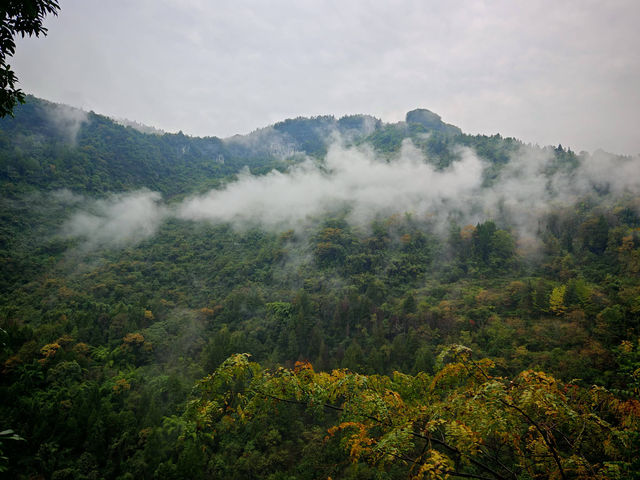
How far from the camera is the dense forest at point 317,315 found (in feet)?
15.1

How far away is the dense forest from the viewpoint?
460 centimetres

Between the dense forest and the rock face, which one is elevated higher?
the rock face

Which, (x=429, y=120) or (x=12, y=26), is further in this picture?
(x=429, y=120)

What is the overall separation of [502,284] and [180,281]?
228ft

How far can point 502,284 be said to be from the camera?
5231 centimetres

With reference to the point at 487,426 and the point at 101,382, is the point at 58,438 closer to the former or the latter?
the point at 101,382

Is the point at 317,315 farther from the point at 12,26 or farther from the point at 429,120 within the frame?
the point at 429,120

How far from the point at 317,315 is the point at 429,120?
174m

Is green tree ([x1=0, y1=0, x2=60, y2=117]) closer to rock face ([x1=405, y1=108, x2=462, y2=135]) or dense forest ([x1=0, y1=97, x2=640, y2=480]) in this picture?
dense forest ([x1=0, y1=97, x2=640, y2=480])

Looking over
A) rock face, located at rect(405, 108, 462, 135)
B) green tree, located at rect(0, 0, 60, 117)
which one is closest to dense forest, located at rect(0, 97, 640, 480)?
green tree, located at rect(0, 0, 60, 117)

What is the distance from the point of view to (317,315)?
54.9m

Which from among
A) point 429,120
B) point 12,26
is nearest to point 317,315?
point 12,26

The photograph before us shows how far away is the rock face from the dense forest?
2094 inches

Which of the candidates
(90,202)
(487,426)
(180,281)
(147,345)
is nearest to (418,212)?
(180,281)
